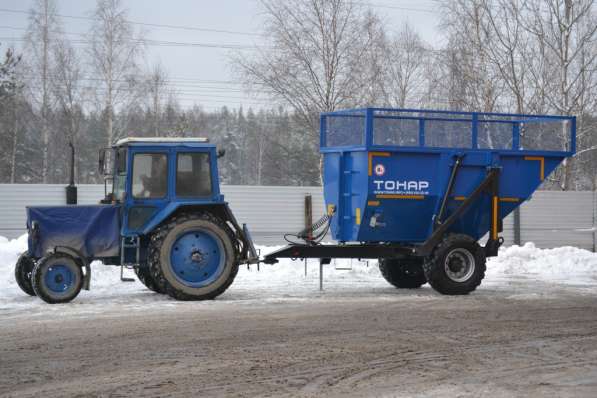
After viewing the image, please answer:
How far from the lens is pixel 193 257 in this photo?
13.6 m

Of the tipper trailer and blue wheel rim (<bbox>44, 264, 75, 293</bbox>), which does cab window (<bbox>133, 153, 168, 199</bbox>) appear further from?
blue wheel rim (<bbox>44, 264, 75, 293</bbox>)

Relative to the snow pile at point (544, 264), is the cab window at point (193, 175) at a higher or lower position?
higher

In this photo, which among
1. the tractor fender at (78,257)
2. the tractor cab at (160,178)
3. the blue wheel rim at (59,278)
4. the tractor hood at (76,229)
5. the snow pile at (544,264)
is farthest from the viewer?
the snow pile at (544,264)

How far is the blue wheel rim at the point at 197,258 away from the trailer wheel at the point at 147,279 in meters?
0.85

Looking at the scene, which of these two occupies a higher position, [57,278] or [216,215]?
[216,215]

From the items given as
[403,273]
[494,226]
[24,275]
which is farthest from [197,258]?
[494,226]

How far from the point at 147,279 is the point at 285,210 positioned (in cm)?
1106

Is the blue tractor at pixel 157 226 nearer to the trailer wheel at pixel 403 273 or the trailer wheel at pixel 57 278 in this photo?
the trailer wheel at pixel 57 278

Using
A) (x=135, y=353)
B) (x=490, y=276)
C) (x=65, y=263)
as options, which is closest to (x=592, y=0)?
(x=490, y=276)

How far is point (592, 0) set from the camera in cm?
3088

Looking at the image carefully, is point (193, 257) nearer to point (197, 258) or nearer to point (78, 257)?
point (197, 258)

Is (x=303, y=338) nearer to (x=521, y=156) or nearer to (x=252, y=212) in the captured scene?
(x=521, y=156)

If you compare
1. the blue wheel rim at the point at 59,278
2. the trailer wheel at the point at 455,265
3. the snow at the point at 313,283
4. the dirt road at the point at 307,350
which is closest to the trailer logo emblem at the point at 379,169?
the trailer wheel at the point at 455,265

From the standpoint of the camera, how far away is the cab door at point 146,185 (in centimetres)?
1361
